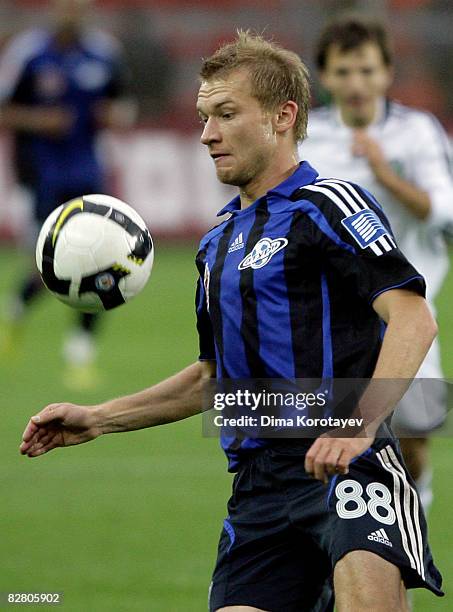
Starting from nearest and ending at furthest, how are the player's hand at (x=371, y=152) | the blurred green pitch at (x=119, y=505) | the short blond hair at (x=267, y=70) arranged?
1. the short blond hair at (x=267, y=70)
2. the player's hand at (x=371, y=152)
3. the blurred green pitch at (x=119, y=505)

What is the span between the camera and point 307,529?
396cm

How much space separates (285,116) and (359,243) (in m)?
0.55

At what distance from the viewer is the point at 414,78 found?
22.0 meters

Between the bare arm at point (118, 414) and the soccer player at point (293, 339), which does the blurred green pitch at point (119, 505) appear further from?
the soccer player at point (293, 339)

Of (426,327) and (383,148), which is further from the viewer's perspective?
(383,148)

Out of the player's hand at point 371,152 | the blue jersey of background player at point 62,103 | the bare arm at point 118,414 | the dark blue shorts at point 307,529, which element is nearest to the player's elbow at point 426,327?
the dark blue shorts at point 307,529

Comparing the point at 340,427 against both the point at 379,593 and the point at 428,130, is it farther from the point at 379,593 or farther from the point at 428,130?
the point at 428,130

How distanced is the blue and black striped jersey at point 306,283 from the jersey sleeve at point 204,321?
0.16m

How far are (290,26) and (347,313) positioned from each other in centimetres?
1825

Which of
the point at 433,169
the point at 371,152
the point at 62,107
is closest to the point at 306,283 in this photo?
the point at 371,152

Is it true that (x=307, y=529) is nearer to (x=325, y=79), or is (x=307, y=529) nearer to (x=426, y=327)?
(x=426, y=327)

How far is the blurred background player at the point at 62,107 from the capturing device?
1247 centimetres

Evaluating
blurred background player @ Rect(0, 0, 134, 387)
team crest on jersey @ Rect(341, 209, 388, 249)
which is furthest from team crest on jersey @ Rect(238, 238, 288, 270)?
blurred background player @ Rect(0, 0, 134, 387)

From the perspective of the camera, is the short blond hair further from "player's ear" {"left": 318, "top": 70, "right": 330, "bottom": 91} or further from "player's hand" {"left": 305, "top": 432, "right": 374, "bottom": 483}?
"player's ear" {"left": 318, "top": 70, "right": 330, "bottom": 91}
